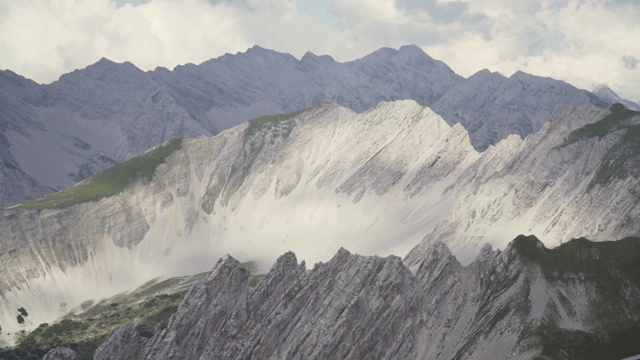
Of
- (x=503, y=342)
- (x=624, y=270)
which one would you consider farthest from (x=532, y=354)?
(x=624, y=270)

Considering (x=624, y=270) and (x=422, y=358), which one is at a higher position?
(x=624, y=270)

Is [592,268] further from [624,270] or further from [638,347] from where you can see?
[638,347]

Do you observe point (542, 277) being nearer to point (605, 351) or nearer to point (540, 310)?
point (540, 310)

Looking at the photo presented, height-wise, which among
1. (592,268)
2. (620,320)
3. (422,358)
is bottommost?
(422,358)

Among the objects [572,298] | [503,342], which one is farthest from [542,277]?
[503,342]

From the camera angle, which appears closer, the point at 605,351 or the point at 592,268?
the point at 605,351

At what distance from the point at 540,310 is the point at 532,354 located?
55.1ft

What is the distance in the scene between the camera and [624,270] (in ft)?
647

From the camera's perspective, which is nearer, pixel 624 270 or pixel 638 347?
pixel 638 347

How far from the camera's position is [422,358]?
200 meters

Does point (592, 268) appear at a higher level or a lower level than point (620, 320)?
higher

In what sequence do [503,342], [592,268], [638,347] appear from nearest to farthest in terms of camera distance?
[638,347] → [503,342] → [592,268]

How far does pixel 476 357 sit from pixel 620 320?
1229 inches

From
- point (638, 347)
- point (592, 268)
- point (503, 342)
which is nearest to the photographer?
point (638, 347)
